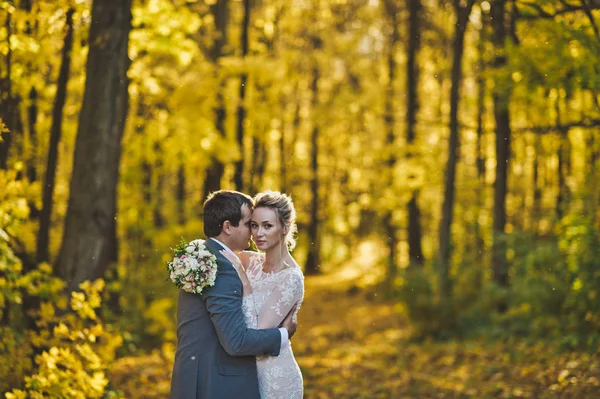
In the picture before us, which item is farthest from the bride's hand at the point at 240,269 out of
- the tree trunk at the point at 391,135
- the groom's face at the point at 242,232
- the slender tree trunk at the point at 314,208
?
the slender tree trunk at the point at 314,208

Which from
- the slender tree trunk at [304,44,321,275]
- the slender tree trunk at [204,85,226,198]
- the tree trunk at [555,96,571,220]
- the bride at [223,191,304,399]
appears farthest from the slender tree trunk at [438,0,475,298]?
the slender tree trunk at [304,44,321,275]

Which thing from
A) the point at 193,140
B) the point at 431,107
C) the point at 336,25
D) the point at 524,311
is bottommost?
the point at 524,311

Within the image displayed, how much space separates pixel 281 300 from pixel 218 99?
13855 mm

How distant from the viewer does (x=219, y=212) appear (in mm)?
4945

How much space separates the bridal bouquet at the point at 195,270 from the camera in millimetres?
4633

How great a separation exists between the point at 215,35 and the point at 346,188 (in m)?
16.3

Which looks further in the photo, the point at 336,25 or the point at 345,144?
the point at 345,144

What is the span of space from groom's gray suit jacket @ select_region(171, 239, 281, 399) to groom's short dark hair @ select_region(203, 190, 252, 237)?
0.13 metres

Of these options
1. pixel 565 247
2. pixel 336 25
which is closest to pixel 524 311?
pixel 565 247

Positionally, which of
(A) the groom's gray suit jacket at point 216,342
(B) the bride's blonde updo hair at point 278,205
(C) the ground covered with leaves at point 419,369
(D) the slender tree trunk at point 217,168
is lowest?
(C) the ground covered with leaves at point 419,369

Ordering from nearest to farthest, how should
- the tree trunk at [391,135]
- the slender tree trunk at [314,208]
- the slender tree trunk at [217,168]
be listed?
the slender tree trunk at [217,168] → the tree trunk at [391,135] → the slender tree trunk at [314,208]

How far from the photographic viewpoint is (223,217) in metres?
4.95

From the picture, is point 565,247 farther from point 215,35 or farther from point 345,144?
point 345,144

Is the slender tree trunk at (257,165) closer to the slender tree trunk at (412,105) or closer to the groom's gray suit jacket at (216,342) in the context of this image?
the slender tree trunk at (412,105)
